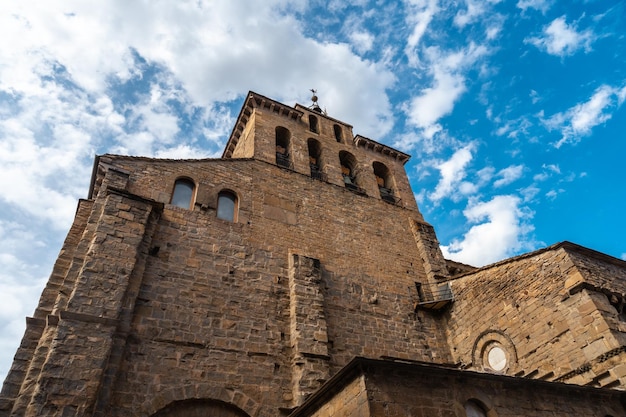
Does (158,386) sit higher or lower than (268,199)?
lower

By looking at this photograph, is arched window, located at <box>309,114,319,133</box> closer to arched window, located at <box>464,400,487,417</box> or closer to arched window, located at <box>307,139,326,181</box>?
arched window, located at <box>307,139,326,181</box>

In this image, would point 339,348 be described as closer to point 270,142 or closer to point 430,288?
point 430,288

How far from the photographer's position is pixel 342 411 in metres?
5.62

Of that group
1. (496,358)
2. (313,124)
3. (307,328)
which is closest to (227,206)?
(307,328)

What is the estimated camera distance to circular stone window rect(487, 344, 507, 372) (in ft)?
32.4

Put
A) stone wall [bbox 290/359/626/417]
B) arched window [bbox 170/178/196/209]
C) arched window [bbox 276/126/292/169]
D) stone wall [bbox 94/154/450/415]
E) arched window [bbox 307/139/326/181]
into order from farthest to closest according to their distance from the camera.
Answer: arched window [bbox 276/126/292/169], arched window [bbox 307/139/326/181], arched window [bbox 170/178/196/209], stone wall [bbox 94/154/450/415], stone wall [bbox 290/359/626/417]

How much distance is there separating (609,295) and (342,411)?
658cm

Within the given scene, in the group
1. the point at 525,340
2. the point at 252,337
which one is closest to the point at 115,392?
the point at 252,337

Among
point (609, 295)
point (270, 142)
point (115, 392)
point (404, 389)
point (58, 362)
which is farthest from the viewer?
point (270, 142)

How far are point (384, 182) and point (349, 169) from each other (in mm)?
1635

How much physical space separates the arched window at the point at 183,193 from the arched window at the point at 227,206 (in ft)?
2.45

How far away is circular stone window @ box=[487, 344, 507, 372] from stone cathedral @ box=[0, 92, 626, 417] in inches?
1.8

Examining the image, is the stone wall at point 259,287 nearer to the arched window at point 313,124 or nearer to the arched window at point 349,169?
the arched window at point 349,169

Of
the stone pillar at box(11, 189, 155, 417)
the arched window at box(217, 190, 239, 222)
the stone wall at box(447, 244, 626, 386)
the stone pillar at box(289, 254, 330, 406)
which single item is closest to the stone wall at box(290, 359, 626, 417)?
the stone wall at box(447, 244, 626, 386)
